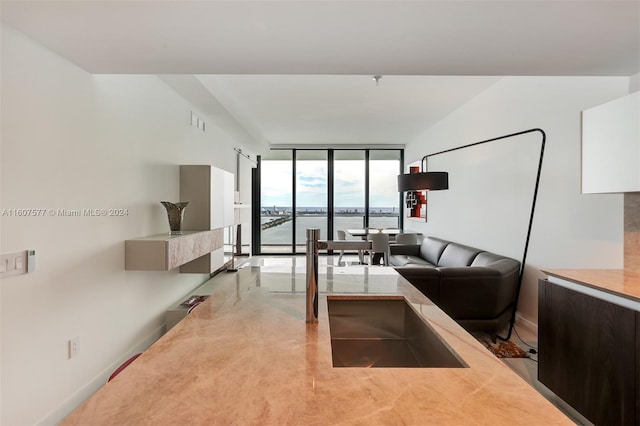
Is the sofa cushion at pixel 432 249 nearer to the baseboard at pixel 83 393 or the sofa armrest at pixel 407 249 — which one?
the sofa armrest at pixel 407 249

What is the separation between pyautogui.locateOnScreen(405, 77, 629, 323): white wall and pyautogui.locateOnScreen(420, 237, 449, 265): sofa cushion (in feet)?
0.93

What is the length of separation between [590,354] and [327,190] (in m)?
6.64

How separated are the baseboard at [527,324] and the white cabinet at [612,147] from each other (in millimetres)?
1746

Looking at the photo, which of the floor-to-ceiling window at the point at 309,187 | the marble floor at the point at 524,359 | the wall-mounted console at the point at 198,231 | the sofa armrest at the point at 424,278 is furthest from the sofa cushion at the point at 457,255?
the floor-to-ceiling window at the point at 309,187

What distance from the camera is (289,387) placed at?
2.48 feet

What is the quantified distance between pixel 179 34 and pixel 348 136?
18.0ft

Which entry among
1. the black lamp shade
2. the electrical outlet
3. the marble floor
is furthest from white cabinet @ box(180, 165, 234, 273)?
the black lamp shade

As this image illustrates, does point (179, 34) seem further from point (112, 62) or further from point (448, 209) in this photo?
point (448, 209)

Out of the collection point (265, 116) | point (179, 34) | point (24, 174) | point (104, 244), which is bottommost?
point (104, 244)

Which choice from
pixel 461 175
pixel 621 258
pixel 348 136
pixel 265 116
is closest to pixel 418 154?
pixel 348 136

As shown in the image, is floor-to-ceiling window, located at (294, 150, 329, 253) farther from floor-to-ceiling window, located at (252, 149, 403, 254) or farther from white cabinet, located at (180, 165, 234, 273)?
white cabinet, located at (180, 165, 234, 273)

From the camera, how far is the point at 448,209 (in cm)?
537

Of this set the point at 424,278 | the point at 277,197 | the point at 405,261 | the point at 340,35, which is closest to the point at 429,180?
the point at 424,278

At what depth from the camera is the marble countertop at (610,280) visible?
5.39 feet
